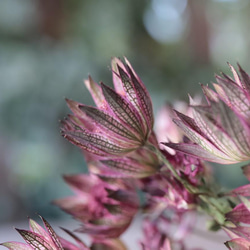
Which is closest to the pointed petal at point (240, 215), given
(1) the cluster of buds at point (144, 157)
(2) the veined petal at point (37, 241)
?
(1) the cluster of buds at point (144, 157)

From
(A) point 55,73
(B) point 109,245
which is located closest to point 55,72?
(A) point 55,73

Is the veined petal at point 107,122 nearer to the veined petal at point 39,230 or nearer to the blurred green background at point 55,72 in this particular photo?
the veined petal at point 39,230

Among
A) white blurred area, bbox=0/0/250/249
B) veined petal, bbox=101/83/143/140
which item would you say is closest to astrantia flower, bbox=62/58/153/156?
veined petal, bbox=101/83/143/140

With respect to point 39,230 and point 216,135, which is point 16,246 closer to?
point 39,230

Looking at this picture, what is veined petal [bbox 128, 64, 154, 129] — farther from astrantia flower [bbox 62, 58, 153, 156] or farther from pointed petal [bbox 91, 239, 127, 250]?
pointed petal [bbox 91, 239, 127, 250]

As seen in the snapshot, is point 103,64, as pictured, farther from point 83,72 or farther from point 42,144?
point 42,144

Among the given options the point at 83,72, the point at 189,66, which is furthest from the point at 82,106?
the point at 189,66

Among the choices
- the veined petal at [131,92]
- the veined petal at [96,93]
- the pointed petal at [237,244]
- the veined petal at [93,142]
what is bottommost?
the pointed petal at [237,244]
